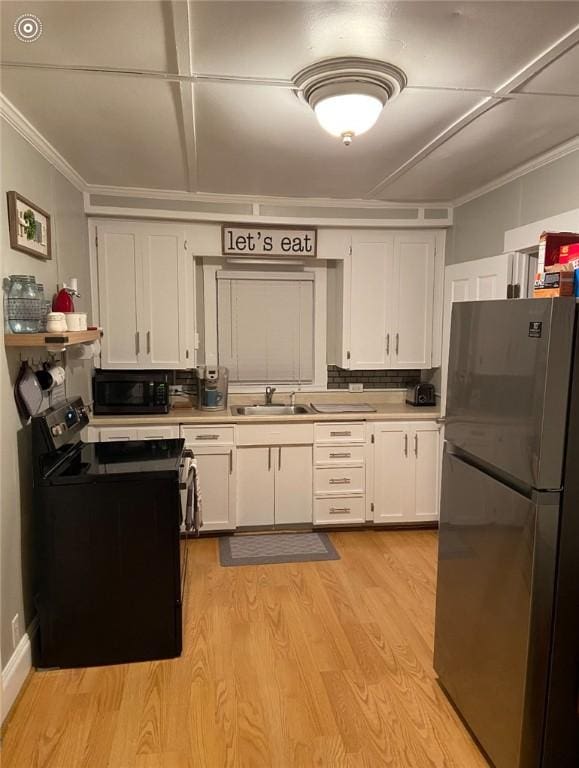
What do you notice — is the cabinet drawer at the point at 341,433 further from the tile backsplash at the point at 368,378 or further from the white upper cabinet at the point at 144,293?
the white upper cabinet at the point at 144,293

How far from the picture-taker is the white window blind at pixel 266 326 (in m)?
4.32

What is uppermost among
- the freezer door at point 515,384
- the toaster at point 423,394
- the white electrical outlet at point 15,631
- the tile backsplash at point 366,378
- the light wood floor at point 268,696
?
the freezer door at point 515,384

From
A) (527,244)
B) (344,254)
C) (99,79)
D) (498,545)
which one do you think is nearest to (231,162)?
(99,79)

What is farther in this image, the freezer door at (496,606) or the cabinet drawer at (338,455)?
the cabinet drawer at (338,455)

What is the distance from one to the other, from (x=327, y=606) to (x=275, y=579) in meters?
0.42

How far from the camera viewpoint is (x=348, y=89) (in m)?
1.90

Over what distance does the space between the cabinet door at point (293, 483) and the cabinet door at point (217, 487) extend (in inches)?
13.2

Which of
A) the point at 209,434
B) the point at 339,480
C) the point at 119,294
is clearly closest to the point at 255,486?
the point at 209,434

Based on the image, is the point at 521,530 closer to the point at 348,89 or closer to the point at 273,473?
the point at 348,89

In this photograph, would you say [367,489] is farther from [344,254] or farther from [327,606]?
[344,254]

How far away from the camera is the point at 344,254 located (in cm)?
409

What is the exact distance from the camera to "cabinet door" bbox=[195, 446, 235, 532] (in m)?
3.82

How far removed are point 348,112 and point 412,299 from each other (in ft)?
7.66

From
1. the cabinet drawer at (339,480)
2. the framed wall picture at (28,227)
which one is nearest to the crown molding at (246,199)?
the framed wall picture at (28,227)
